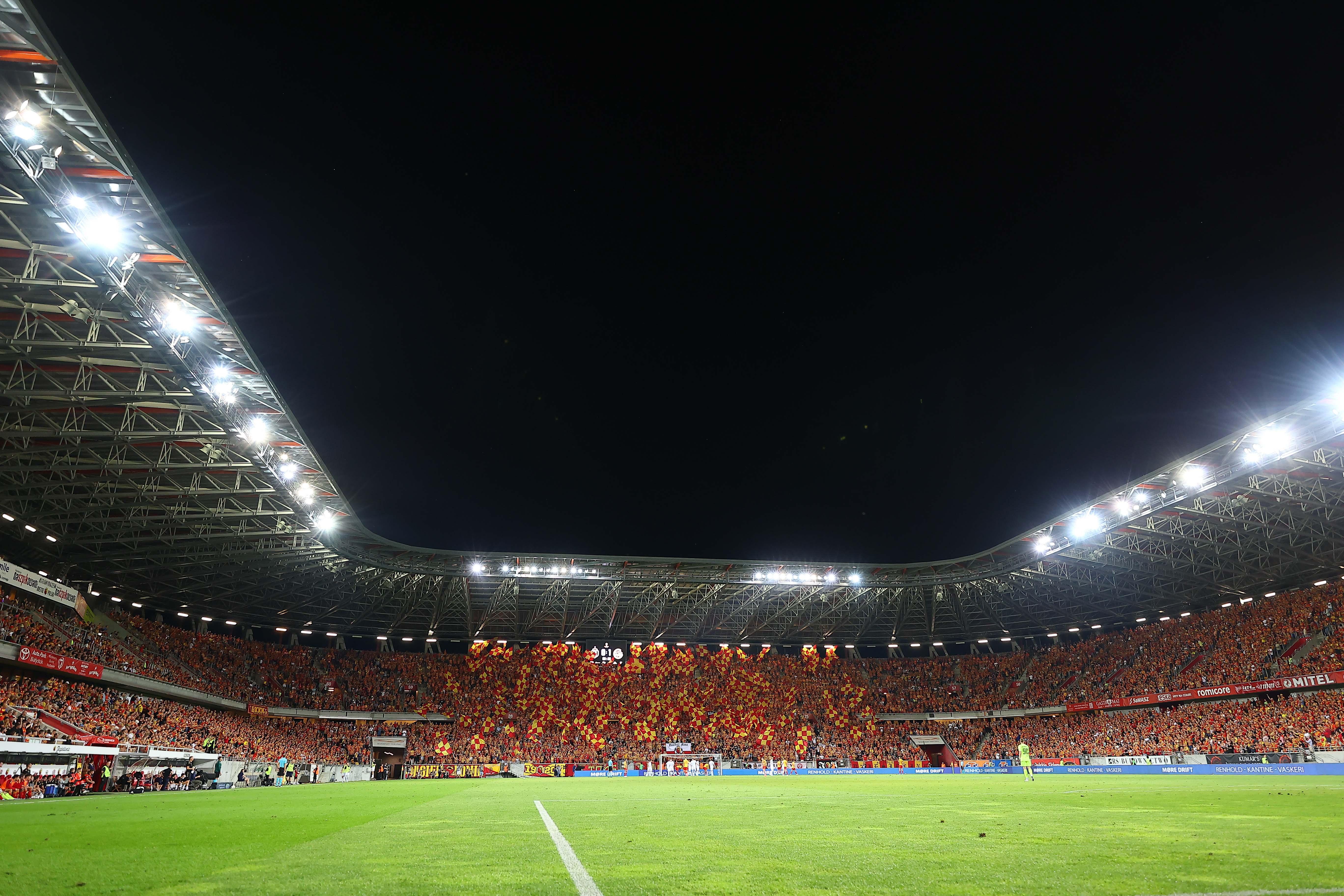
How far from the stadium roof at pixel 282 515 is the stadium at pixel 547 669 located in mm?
Result: 142

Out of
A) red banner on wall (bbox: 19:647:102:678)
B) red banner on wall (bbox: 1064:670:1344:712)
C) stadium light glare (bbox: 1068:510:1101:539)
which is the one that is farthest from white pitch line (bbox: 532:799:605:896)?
red banner on wall (bbox: 1064:670:1344:712)

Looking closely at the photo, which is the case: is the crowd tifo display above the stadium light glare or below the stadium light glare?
below

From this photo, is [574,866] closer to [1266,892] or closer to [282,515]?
[1266,892]

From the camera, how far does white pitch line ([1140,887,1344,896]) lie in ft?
13.0

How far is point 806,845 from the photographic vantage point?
6.69m

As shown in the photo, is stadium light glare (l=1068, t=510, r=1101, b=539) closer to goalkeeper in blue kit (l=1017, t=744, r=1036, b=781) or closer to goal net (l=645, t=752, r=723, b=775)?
goalkeeper in blue kit (l=1017, t=744, r=1036, b=781)

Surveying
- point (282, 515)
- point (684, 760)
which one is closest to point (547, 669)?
point (684, 760)

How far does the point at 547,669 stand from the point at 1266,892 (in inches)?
2225

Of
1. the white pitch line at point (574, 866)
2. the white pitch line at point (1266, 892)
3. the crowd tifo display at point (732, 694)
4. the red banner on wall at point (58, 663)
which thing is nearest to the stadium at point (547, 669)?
the white pitch line at point (574, 866)

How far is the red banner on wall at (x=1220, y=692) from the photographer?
36.9 meters

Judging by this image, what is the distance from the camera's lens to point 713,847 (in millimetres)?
6703

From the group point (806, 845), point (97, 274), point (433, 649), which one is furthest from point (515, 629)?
point (806, 845)

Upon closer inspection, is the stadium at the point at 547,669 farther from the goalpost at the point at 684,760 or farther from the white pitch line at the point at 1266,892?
the white pitch line at the point at 1266,892

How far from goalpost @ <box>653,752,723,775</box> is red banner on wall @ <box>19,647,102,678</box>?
33069mm
